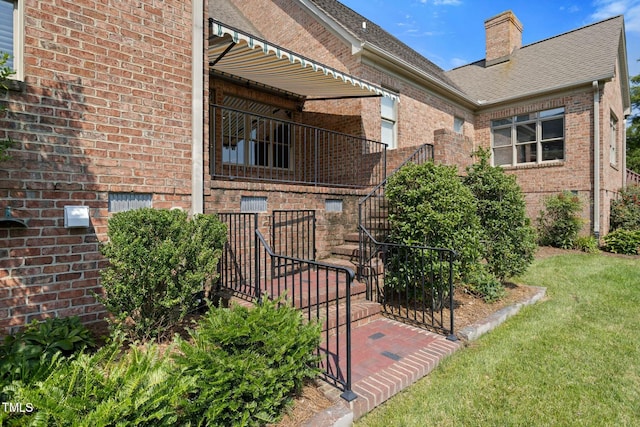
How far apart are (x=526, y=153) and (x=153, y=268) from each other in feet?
→ 46.5

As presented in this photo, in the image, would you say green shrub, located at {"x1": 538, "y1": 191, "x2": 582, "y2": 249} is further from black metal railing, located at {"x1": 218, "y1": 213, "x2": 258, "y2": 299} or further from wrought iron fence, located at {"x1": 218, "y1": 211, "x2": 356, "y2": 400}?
black metal railing, located at {"x1": 218, "y1": 213, "x2": 258, "y2": 299}

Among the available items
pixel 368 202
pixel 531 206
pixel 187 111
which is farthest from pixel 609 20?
pixel 187 111

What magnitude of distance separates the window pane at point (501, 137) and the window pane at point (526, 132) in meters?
0.35

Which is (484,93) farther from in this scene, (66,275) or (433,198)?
(66,275)

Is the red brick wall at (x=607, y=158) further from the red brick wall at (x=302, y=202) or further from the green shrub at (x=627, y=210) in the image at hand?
the red brick wall at (x=302, y=202)

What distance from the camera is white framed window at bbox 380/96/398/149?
32.0ft

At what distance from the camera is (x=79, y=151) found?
11.9ft

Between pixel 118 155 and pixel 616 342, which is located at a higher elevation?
pixel 118 155

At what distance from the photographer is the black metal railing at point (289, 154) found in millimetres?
8375

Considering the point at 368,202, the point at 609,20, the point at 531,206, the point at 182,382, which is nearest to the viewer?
the point at 182,382

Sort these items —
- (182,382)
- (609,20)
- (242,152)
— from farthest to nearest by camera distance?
1. (609,20)
2. (242,152)
3. (182,382)

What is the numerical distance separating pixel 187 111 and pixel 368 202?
3994 millimetres

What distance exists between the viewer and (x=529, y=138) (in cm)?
1306

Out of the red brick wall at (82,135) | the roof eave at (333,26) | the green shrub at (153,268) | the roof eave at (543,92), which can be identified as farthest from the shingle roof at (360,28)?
the green shrub at (153,268)
